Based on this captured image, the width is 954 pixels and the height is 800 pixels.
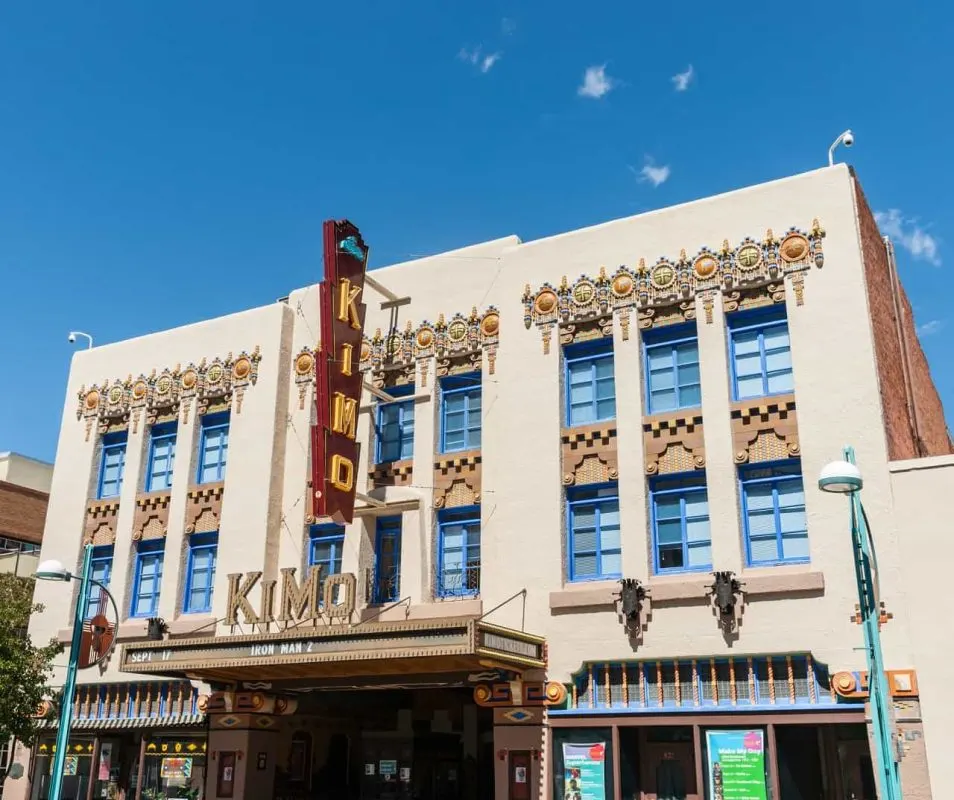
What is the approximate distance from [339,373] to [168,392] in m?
6.97

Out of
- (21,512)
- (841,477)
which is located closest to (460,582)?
(841,477)

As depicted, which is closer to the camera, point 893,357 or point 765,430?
point 765,430

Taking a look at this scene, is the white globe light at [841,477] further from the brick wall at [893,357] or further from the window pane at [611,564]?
the window pane at [611,564]

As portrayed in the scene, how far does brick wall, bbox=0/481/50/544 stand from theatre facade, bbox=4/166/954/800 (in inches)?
444

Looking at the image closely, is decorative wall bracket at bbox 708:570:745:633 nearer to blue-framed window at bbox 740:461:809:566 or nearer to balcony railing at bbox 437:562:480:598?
blue-framed window at bbox 740:461:809:566

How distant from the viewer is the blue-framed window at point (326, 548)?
23.7 m

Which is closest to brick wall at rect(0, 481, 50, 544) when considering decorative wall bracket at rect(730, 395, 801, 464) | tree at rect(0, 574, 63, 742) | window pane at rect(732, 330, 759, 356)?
tree at rect(0, 574, 63, 742)

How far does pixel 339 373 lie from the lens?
22.6 meters

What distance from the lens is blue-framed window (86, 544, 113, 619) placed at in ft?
87.5

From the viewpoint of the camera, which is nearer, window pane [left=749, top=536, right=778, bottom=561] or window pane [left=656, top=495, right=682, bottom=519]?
window pane [left=749, top=536, right=778, bottom=561]

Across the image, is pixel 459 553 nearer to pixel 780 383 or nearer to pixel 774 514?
pixel 774 514

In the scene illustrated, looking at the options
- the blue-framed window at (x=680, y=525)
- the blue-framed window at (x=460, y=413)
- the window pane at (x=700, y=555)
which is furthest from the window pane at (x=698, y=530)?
the blue-framed window at (x=460, y=413)

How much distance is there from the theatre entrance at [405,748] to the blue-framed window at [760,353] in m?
11.8

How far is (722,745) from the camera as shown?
59.5 feet
